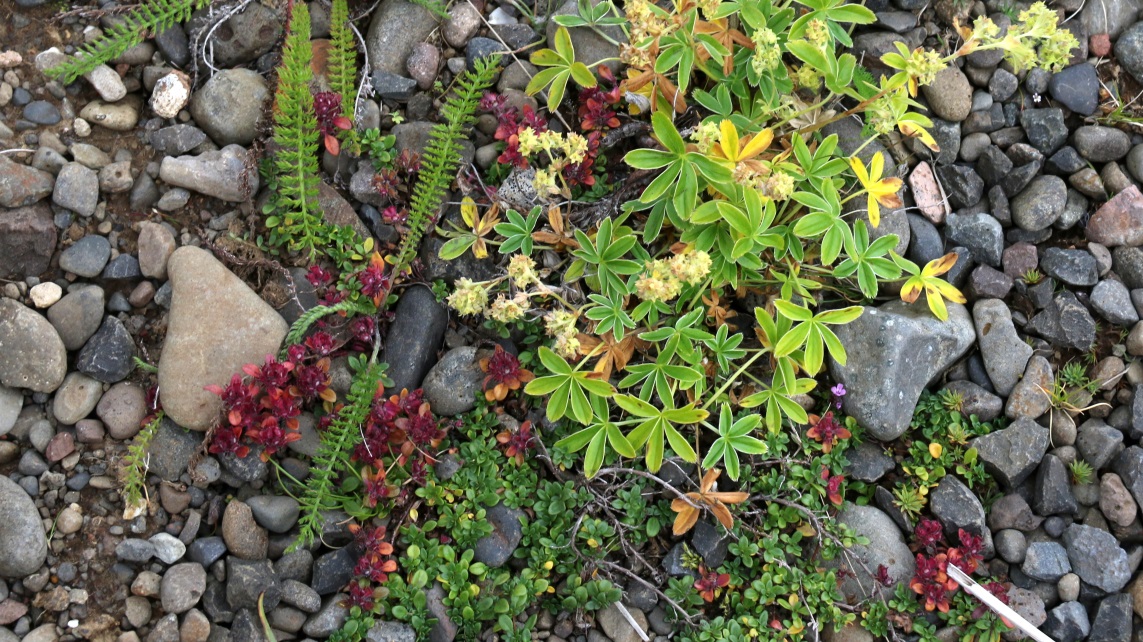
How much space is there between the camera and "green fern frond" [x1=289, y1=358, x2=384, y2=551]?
3.69 meters

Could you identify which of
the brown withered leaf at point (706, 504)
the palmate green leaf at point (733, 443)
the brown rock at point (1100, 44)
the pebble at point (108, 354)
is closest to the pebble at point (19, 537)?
the pebble at point (108, 354)

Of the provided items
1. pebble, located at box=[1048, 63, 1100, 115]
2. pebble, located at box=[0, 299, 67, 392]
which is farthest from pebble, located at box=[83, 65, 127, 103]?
pebble, located at box=[1048, 63, 1100, 115]

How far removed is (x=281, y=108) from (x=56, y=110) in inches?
44.2

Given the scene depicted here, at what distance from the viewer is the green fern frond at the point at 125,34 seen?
152 inches

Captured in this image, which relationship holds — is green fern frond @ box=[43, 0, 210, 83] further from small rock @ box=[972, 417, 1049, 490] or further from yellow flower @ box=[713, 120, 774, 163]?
small rock @ box=[972, 417, 1049, 490]

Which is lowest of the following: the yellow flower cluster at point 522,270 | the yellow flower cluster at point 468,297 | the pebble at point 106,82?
the yellow flower cluster at point 468,297

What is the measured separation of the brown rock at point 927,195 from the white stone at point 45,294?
4099 millimetres

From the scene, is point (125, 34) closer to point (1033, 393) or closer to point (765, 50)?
point (765, 50)

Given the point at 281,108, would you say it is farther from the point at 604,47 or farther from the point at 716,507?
the point at 716,507

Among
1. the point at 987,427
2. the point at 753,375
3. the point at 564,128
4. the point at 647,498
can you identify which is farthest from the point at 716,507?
the point at 564,128

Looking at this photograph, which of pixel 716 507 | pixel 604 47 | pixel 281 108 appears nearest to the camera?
pixel 716 507

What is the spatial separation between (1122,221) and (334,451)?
390 cm

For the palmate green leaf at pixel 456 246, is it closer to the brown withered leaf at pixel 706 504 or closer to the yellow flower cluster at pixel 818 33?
the brown withered leaf at pixel 706 504

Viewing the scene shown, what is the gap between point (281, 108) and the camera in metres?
3.92
